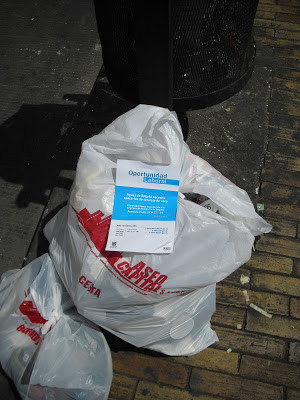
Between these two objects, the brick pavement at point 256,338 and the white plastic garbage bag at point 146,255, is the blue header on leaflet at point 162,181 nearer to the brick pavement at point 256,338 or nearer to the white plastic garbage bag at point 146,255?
the white plastic garbage bag at point 146,255

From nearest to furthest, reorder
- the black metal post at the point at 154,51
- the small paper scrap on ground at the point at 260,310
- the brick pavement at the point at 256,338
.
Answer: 1. the black metal post at the point at 154,51
2. the brick pavement at the point at 256,338
3. the small paper scrap on ground at the point at 260,310

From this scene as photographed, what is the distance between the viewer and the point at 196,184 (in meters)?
1.29

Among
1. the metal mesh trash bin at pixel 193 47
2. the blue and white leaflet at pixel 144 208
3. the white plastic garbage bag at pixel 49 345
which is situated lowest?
the white plastic garbage bag at pixel 49 345

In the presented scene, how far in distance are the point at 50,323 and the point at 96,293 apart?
10.7 inches

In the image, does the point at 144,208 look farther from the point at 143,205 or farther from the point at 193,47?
the point at 193,47

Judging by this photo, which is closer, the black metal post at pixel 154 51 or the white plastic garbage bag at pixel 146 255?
the black metal post at pixel 154 51

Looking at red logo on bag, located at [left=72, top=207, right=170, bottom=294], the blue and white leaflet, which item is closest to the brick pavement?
red logo on bag, located at [left=72, top=207, right=170, bottom=294]

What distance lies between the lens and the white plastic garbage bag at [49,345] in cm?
120

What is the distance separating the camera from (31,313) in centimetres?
127

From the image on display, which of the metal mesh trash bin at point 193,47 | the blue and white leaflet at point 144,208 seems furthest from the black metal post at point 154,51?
the blue and white leaflet at point 144,208

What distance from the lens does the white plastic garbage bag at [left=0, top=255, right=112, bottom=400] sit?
120cm

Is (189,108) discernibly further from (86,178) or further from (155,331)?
(155,331)

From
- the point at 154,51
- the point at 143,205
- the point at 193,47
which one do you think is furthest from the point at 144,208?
the point at 193,47

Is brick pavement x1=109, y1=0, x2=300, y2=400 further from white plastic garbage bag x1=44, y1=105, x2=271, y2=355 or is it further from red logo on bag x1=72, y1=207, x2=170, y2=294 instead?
red logo on bag x1=72, y1=207, x2=170, y2=294
